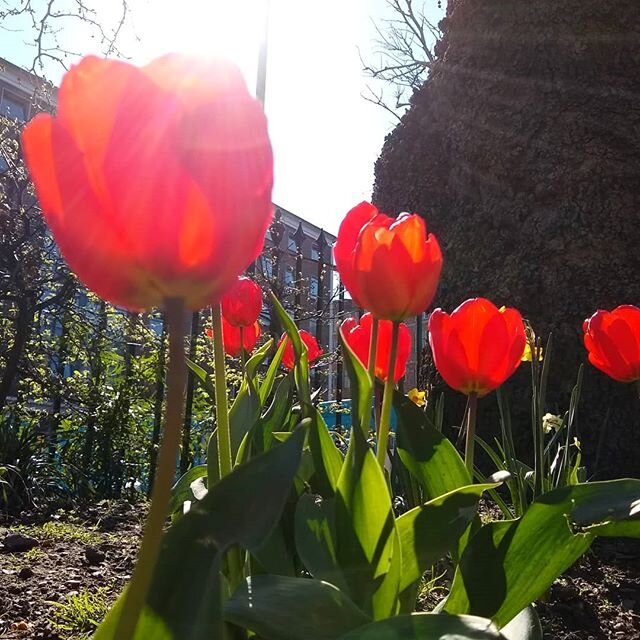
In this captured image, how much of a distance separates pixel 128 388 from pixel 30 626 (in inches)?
105

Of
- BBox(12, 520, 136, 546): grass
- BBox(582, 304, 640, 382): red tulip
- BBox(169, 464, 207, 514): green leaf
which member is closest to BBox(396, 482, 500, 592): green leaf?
BBox(169, 464, 207, 514): green leaf

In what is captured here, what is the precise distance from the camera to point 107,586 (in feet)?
4.83

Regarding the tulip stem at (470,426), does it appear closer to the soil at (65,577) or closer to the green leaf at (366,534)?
the green leaf at (366,534)

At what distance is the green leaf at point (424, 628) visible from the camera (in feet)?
1.89

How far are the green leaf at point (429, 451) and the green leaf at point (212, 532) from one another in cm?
44

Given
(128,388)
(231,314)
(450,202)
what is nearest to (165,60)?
(231,314)

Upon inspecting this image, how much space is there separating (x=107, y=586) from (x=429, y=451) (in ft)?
3.02

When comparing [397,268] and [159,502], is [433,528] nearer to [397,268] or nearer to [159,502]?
[397,268]

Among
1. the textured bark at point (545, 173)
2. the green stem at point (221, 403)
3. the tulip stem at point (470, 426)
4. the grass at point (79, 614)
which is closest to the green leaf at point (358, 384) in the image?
the green stem at point (221, 403)

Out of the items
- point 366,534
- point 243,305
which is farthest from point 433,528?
point 243,305

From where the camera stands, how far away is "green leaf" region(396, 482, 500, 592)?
28.4 inches

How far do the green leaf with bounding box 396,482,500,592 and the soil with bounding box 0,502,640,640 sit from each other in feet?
2.36

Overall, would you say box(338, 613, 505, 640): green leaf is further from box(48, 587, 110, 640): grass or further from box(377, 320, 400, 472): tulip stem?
box(48, 587, 110, 640): grass

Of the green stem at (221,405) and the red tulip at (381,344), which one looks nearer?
the green stem at (221,405)
